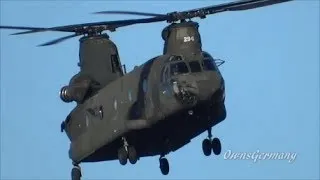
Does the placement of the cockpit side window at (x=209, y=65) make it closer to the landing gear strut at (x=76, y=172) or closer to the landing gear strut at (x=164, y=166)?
the landing gear strut at (x=164, y=166)

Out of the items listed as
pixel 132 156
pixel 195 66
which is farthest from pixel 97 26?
pixel 195 66

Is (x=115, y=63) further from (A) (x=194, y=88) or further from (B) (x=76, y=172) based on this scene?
(A) (x=194, y=88)

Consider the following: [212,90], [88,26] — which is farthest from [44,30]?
[212,90]

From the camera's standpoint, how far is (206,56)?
1646 inches

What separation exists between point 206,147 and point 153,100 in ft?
11.5

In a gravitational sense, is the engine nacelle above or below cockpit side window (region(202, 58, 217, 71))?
below

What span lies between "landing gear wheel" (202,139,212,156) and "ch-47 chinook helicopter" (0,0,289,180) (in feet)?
0.13

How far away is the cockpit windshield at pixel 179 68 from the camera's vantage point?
41000 mm

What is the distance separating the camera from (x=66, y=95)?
1806 inches

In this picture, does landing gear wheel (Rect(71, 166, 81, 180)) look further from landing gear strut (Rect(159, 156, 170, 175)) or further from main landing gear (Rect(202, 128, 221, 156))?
main landing gear (Rect(202, 128, 221, 156))

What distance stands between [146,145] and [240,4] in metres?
6.61

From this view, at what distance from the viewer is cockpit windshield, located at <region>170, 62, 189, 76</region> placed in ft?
135

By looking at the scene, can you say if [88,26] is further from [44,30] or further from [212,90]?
[212,90]

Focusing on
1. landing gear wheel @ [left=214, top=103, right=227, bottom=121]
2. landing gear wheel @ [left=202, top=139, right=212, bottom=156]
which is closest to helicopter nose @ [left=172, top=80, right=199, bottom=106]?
landing gear wheel @ [left=214, top=103, right=227, bottom=121]
